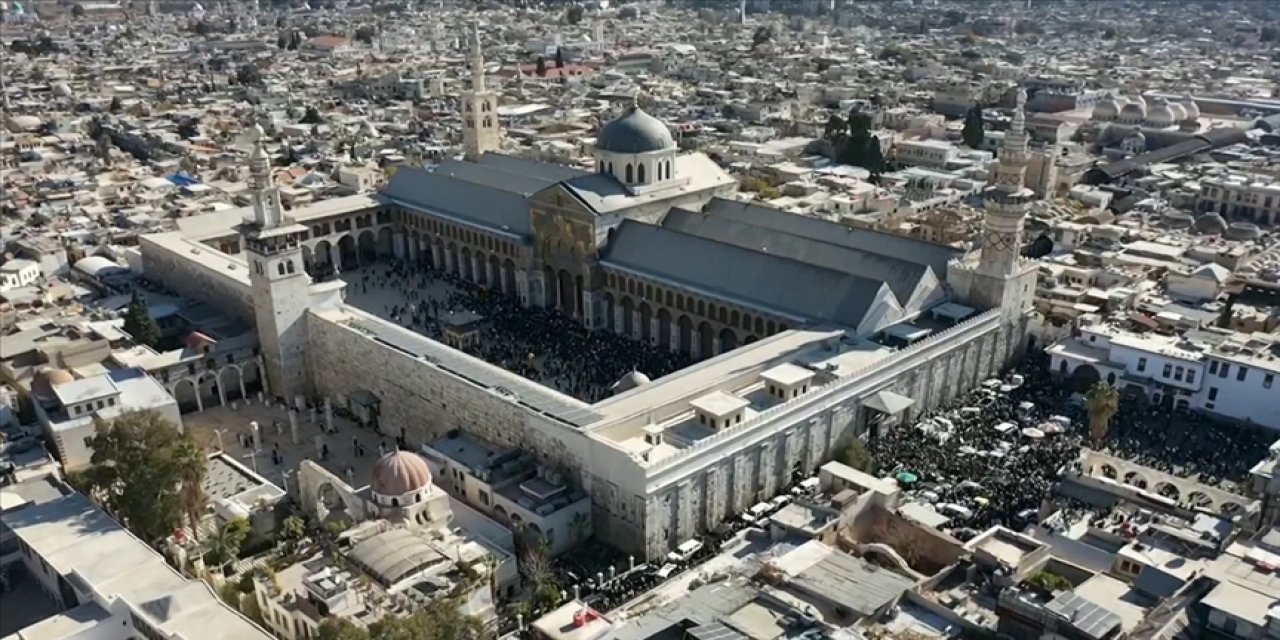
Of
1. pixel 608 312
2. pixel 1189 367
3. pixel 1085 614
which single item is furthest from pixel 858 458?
pixel 608 312

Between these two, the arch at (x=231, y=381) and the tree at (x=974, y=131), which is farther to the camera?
the tree at (x=974, y=131)

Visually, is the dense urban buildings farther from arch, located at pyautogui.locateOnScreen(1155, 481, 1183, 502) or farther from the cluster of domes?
the cluster of domes

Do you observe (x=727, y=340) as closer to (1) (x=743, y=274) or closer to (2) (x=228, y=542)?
(1) (x=743, y=274)

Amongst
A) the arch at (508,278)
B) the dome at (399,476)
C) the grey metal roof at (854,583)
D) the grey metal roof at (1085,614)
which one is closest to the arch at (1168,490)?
the grey metal roof at (1085,614)

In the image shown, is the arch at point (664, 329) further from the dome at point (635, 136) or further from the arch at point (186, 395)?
the arch at point (186, 395)

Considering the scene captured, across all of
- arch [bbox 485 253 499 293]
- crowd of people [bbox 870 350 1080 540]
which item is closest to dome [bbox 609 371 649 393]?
crowd of people [bbox 870 350 1080 540]

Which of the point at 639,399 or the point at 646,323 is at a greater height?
the point at 639,399
